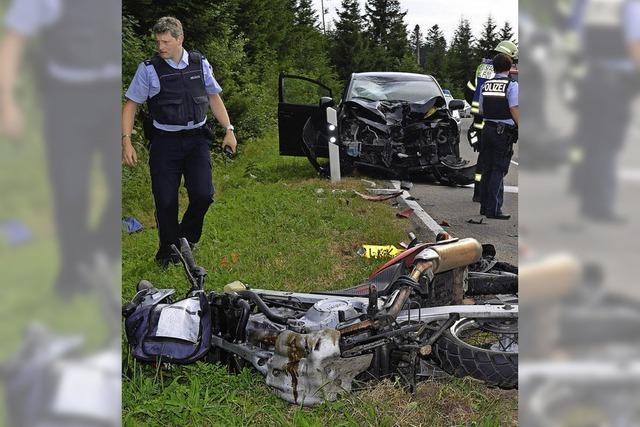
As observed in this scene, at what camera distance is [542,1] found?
1.64 m

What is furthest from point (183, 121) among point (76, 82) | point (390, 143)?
point (390, 143)

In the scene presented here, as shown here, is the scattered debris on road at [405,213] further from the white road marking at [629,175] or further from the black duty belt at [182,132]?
the white road marking at [629,175]

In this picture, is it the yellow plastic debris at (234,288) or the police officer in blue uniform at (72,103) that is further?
the yellow plastic debris at (234,288)

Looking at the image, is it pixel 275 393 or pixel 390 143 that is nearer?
pixel 275 393

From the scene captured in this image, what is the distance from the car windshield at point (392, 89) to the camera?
1178 centimetres

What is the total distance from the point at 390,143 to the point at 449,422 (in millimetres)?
7668

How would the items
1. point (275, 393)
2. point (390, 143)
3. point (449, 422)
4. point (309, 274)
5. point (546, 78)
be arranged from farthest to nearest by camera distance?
point (390, 143)
point (309, 274)
point (275, 393)
point (449, 422)
point (546, 78)

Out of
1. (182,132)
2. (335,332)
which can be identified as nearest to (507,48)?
(182,132)

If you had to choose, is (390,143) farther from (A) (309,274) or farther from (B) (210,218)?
(A) (309,274)

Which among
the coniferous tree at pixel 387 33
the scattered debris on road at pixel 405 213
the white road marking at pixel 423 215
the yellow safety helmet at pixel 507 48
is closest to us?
the white road marking at pixel 423 215

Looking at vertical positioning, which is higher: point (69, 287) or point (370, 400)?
point (69, 287)

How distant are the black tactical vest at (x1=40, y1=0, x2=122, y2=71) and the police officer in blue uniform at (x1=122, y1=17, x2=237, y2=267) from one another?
13.3 ft

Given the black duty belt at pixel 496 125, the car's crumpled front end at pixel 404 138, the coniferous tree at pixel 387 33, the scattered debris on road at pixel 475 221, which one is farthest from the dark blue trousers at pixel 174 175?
the coniferous tree at pixel 387 33

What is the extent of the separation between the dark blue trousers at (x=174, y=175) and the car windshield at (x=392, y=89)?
19.7 feet
